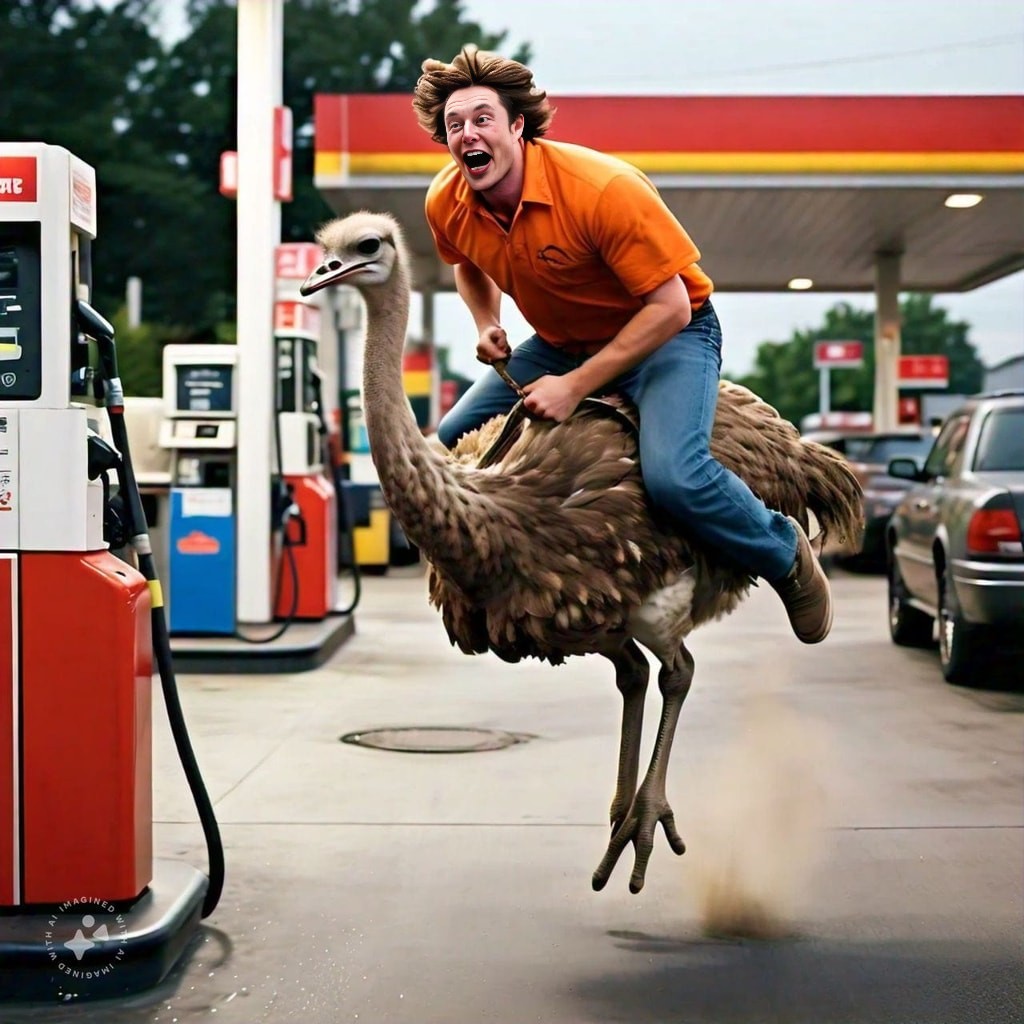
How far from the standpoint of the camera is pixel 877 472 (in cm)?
1788

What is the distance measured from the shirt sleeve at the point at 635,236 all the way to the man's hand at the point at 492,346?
0.51 metres

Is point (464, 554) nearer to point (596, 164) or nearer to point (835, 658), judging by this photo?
point (596, 164)

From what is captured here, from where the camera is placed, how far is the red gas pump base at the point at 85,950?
4531mm

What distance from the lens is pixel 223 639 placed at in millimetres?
11312

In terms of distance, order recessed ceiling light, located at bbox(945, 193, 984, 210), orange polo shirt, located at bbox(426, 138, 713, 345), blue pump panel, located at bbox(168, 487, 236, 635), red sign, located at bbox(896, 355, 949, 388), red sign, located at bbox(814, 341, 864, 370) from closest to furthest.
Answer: orange polo shirt, located at bbox(426, 138, 713, 345) < blue pump panel, located at bbox(168, 487, 236, 635) < recessed ceiling light, located at bbox(945, 193, 984, 210) < red sign, located at bbox(896, 355, 949, 388) < red sign, located at bbox(814, 341, 864, 370)

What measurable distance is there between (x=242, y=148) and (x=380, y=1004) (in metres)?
8.74

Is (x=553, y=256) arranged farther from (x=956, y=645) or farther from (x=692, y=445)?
(x=956, y=645)

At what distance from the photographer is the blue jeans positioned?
4547 millimetres

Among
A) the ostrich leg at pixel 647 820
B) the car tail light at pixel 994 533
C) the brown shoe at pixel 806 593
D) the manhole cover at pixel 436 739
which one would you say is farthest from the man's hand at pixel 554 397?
the car tail light at pixel 994 533

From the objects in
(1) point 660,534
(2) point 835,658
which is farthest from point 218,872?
(2) point 835,658

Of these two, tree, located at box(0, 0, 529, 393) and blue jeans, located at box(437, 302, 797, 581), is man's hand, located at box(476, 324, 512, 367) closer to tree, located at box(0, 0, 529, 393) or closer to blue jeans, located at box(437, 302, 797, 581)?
Result: blue jeans, located at box(437, 302, 797, 581)

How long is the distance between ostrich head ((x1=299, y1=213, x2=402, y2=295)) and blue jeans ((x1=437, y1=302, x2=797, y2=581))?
831 millimetres

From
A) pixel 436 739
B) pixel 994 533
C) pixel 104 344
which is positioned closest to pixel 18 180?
pixel 104 344

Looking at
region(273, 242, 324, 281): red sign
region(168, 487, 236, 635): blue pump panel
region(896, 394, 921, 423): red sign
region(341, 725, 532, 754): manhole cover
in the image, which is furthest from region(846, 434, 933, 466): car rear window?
region(896, 394, 921, 423): red sign
